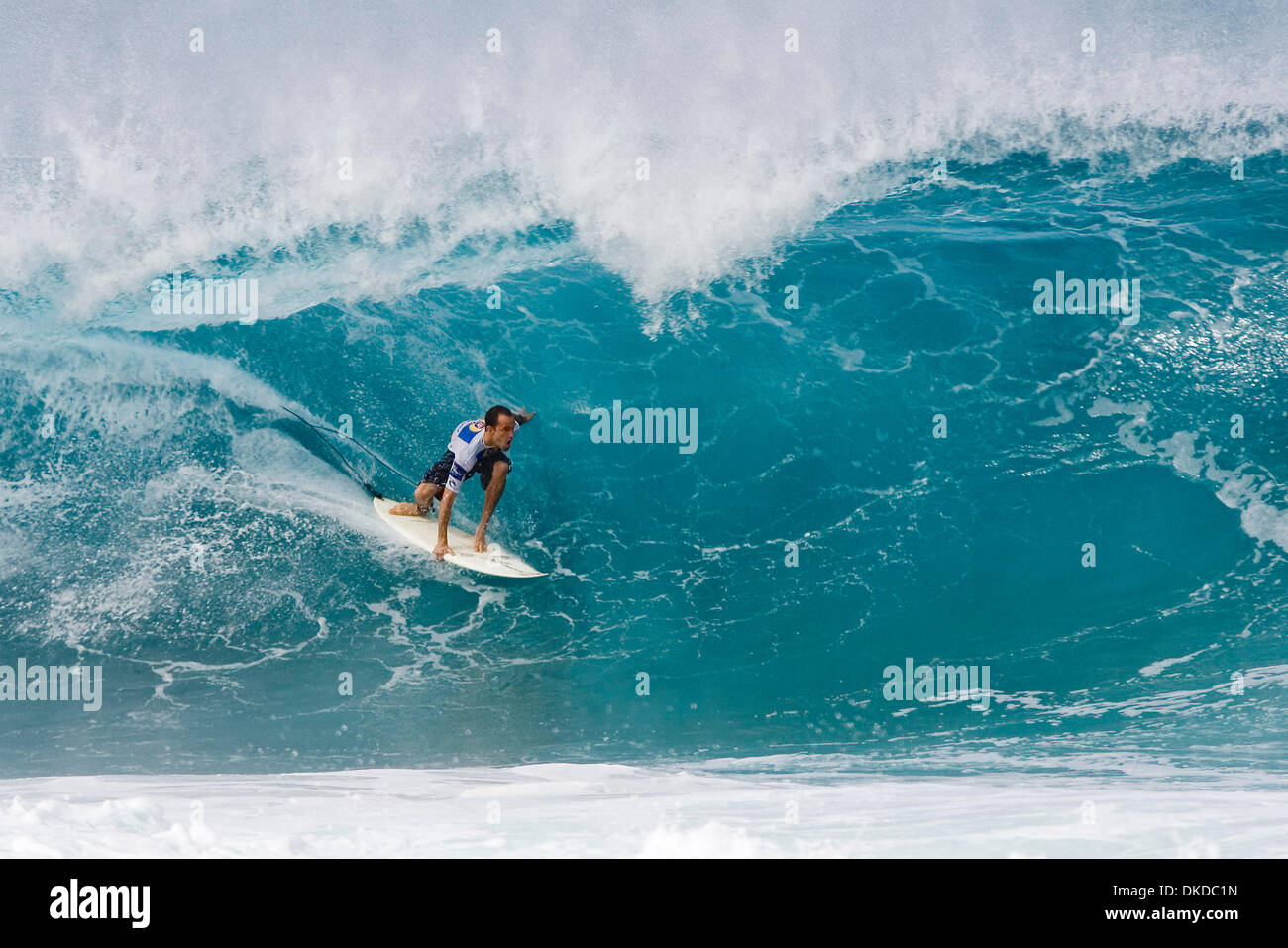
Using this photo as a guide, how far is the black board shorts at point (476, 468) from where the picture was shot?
8570mm

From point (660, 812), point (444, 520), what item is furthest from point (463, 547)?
point (660, 812)

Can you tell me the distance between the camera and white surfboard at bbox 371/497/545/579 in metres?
9.03

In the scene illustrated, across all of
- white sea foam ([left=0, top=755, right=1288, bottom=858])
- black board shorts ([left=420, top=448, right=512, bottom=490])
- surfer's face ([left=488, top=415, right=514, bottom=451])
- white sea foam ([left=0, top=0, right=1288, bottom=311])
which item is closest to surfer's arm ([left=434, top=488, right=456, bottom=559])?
black board shorts ([left=420, top=448, right=512, bottom=490])

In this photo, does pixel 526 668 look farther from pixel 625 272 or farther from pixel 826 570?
pixel 625 272

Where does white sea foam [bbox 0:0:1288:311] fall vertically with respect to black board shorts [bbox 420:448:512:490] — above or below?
above

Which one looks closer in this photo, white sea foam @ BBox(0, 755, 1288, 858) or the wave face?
white sea foam @ BBox(0, 755, 1288, 858)

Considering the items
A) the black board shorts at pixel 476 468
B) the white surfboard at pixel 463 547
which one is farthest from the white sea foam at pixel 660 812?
the black board shorts at pixel 476 468

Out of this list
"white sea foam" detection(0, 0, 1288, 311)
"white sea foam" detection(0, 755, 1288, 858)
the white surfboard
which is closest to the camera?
"white sea foam" detection(0, 755, 1288, 858)

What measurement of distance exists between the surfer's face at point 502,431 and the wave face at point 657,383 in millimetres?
1402

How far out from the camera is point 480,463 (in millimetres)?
8641

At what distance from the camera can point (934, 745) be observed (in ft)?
27.7

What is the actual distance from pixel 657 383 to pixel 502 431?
2750 mm

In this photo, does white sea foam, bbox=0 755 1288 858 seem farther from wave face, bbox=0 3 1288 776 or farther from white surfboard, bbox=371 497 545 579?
white surfboard, bbox=371 497 545 579

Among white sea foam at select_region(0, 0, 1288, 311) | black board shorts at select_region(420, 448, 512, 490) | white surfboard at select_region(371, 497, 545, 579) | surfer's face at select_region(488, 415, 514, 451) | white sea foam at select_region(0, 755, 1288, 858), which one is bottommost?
white sea foam at select_region(0, 755, 1288, 858)
